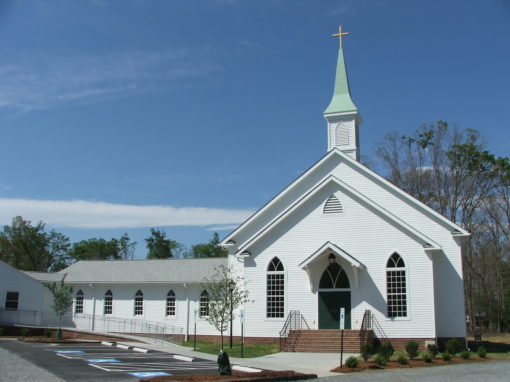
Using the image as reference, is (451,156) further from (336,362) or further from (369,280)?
(336,362)

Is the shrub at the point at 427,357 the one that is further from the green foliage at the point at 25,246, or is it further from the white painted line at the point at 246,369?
the green foliage at the point at 25,246

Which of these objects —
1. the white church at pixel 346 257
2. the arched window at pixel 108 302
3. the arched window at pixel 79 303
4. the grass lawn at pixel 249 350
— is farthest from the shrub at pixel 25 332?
the grass lawn at pixel 249 350

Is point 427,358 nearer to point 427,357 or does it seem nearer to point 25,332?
point 427,357

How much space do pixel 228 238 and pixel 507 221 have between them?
2947 centimetres

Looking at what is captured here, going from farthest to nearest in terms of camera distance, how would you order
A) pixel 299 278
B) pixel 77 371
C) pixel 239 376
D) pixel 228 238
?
pixel 228 238 → pixel 299 278 → pixel 77 371 → pixel 239 376

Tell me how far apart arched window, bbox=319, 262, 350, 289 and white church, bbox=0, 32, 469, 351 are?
0.05 metres

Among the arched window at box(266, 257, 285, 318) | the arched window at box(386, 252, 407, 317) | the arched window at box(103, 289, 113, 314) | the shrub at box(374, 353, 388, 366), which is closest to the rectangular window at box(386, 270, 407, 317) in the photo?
the arched window at box(386, 252, 407, 317)

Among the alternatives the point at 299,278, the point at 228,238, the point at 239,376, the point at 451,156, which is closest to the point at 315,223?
the point at 299,278

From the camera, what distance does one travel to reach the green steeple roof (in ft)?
101

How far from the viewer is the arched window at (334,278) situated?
2672cm

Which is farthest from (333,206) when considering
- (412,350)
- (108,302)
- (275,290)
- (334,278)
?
(108,302)

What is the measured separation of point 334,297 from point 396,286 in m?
3.13

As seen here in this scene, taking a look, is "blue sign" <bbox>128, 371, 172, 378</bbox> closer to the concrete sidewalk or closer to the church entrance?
the concrete sidewalk

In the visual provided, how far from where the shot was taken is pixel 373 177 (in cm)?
2830
